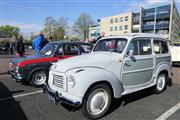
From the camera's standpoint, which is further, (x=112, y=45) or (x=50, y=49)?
(x=50, y=49)

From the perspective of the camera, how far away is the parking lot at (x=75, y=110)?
16.1 ft

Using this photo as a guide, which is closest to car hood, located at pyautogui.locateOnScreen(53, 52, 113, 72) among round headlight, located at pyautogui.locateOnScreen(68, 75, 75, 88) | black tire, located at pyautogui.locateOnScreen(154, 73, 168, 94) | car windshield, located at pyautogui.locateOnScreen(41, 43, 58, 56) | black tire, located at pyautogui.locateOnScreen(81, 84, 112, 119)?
round headlight, located at pyautogui.locateOnScreen(68, 75, 75, 88)

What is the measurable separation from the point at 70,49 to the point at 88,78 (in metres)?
3.97

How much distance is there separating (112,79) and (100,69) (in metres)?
0.39

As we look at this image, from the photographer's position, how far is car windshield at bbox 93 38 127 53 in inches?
225

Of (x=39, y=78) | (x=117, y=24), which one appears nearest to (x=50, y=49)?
(x=39, y=78)

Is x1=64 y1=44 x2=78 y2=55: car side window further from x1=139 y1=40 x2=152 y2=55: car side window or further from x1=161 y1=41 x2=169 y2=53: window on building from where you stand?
x1=161 y1=41 x2=169 y2=53: window on building

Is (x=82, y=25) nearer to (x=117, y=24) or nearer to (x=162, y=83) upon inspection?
(x=117, y=24)

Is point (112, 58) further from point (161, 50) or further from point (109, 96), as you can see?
point (161, 50)

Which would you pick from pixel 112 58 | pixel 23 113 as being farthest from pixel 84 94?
pixel 23 113

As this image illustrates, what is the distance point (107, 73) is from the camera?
16.2 ft

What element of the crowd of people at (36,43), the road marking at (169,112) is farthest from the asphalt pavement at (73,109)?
the crowd of people at (36,43)

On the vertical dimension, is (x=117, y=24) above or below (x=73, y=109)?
above

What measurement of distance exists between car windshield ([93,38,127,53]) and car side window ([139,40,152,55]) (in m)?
0.58
